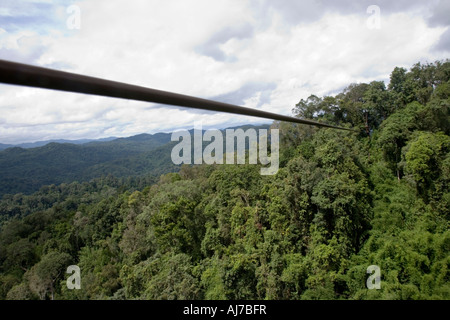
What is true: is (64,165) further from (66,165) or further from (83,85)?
(83,85)

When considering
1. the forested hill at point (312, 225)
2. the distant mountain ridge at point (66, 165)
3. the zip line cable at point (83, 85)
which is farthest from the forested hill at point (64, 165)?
the zip line cable at point (83, 85)

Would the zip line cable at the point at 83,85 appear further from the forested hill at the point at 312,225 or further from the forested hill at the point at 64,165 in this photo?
the forested hill at the point at 64,165

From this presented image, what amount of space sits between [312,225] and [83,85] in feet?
34.3

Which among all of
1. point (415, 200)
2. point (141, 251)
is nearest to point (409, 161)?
point (415, 200)

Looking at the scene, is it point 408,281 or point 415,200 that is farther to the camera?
point 415,200

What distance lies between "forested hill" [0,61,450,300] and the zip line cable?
349 inches

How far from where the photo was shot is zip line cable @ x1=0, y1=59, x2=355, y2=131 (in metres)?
0.28

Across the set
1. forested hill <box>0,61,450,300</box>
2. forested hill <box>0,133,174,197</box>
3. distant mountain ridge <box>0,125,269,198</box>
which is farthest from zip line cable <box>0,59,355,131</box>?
forested hill <box>0,133,174,197</box>

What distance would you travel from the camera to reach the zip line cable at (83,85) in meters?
0.28

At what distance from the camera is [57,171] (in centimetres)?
6669

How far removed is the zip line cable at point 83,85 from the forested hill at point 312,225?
29.1 feet

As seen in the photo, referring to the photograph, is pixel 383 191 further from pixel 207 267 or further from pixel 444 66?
pixel 444 66

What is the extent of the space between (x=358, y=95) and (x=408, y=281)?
1546cm
